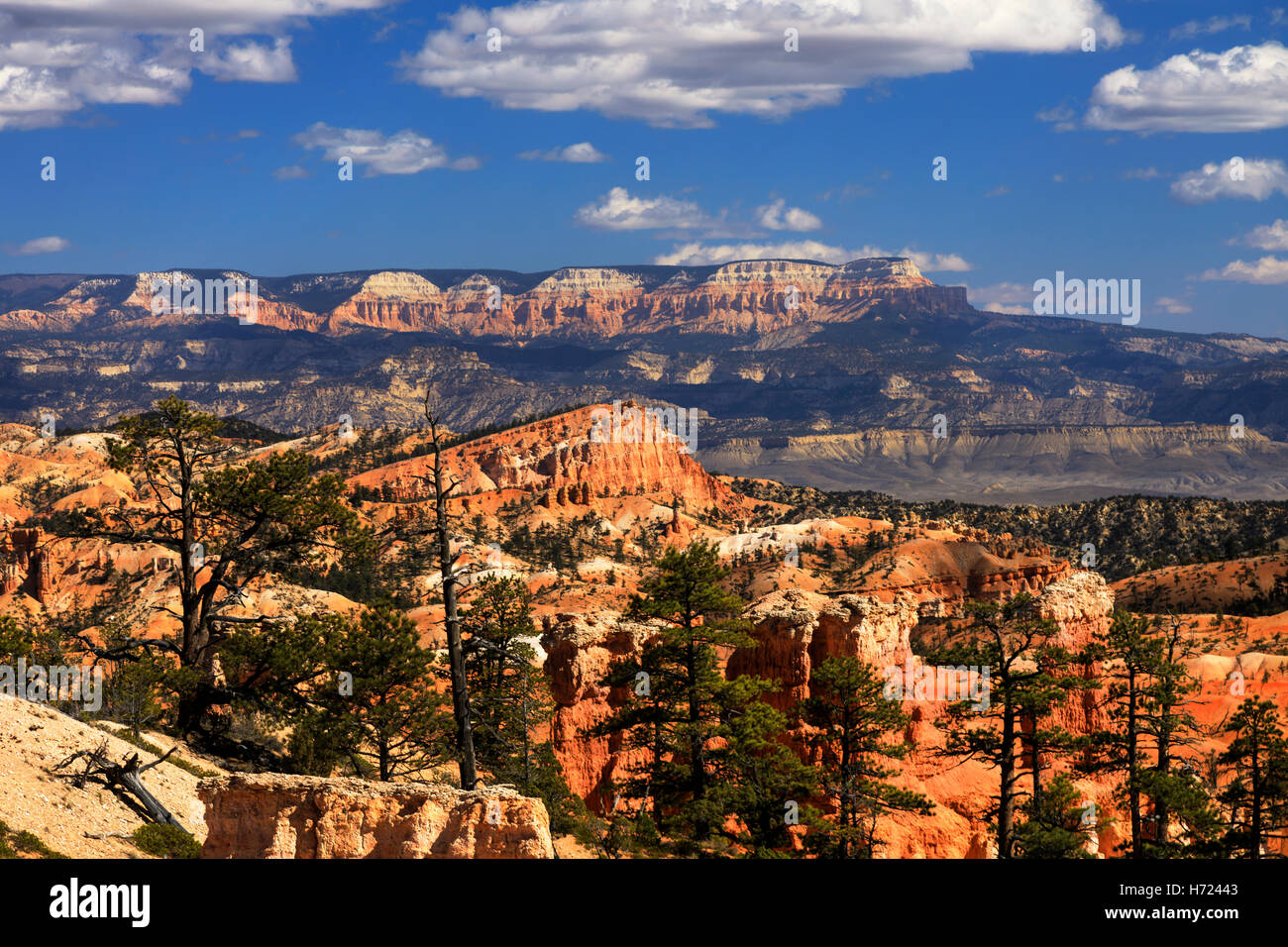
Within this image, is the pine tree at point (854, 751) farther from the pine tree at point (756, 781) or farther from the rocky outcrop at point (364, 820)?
the rocky outcrop at point (364, 820)

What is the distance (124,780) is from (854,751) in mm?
17780

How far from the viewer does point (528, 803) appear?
62.2 feet

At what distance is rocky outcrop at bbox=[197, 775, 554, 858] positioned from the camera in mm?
18797

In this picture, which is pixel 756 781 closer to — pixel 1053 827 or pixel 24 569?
pixel 1053 827

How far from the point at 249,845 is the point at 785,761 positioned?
15407 mm

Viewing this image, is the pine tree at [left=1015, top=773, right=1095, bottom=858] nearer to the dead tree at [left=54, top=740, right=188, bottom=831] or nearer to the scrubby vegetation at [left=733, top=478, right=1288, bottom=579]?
the dead tree at [left=54, top=740, right=188, bottom=831]

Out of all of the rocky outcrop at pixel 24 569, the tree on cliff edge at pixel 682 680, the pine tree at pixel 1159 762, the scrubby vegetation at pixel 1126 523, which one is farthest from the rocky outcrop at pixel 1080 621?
the rocky outcrop at pixel 24 569

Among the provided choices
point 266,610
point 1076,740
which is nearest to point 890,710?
point 1076,740

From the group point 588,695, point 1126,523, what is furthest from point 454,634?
point 1126,523

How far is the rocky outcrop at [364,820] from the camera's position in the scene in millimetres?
18797

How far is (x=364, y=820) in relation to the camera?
19.5 m
